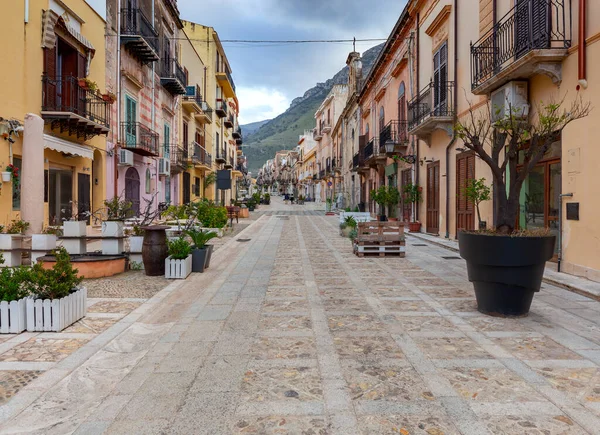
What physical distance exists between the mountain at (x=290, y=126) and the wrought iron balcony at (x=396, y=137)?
11103 cm

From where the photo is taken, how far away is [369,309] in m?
5.18

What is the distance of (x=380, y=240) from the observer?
985 centimetres

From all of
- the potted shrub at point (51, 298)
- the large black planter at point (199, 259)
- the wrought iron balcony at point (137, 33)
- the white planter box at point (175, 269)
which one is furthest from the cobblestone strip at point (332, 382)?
the wrought iron balcony at point (137, 33)

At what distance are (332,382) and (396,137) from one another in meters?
16.0

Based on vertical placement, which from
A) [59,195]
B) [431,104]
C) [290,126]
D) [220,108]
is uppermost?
[290,126]

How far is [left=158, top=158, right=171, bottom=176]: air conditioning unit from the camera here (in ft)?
60.3

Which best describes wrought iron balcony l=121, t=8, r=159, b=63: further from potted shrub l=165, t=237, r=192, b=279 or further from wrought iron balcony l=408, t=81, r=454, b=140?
potted shrub l=165, t=237, r=192, b=279

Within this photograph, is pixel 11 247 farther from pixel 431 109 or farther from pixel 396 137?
pixel 396 137

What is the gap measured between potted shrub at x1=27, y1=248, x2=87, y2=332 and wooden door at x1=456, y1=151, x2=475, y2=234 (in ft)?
30.4

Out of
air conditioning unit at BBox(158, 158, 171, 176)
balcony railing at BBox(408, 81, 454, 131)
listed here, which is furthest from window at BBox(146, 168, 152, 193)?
balcony railing at BBox(408, 81, 454, 131)

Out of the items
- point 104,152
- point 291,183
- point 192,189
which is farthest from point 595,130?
point 291,183

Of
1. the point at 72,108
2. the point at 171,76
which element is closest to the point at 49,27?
the point at 72,108

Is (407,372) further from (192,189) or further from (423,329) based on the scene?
(192,189)

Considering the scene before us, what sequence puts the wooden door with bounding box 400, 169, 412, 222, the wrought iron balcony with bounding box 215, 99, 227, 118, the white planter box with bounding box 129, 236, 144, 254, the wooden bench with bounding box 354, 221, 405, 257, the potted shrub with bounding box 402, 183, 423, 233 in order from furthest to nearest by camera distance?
the wrought iron balcony with bounding box 215, 99, 227, 118, the wooden door with bounding box 400, 169, 412, 222, the potted shrub with bounding box 402, 183, 423, 233, the wooden bench with bounding box 354, 221, 405, 257, the white planter box with bounding box 129, 236, 144, 254
